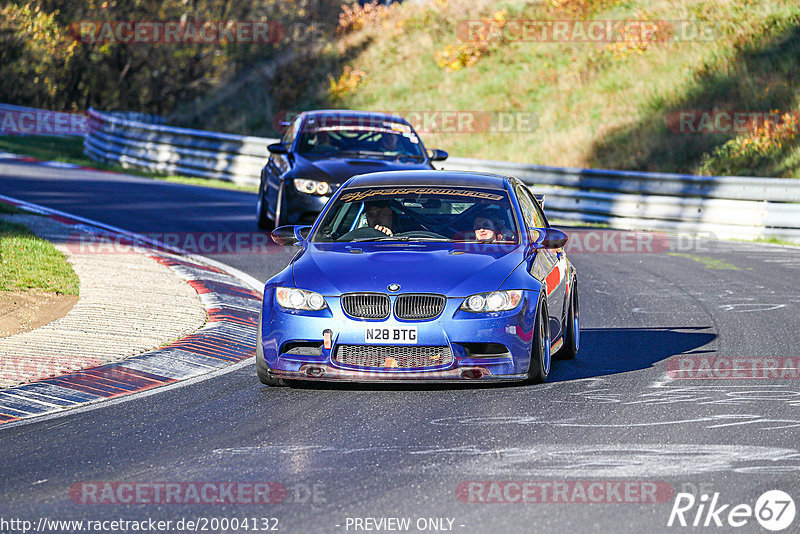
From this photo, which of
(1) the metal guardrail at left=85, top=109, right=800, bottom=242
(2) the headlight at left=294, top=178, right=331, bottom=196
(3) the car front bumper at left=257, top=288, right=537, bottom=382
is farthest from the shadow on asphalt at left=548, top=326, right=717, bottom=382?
(1) the metal guardrail at left=85, top=109, right=800, bottom=242

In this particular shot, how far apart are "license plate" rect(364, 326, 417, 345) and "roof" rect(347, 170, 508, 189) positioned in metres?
2.13

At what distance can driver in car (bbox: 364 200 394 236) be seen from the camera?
9.95 meters

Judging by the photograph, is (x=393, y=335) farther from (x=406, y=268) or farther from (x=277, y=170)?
(x=277, y=170)

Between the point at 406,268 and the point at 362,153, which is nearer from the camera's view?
the point at 406,268

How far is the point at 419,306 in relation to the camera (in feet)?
28.0

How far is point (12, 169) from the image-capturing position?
27.2 metres

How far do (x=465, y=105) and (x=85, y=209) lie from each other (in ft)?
59.6

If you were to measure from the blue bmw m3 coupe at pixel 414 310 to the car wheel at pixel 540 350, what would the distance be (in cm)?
1

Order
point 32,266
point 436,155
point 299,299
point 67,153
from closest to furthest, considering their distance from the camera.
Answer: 1. point 299,299
2. point 32,266
3. point 436,155
4. point 67,153

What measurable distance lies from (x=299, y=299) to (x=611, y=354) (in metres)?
3.04

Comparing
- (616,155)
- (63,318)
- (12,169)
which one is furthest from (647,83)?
(63,318)

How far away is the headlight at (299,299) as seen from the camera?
8648mm

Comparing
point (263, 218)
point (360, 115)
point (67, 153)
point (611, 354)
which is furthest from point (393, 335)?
point (67, 153)

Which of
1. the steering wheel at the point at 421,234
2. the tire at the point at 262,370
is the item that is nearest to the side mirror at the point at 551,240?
the steering wheel at the point at 421,234
